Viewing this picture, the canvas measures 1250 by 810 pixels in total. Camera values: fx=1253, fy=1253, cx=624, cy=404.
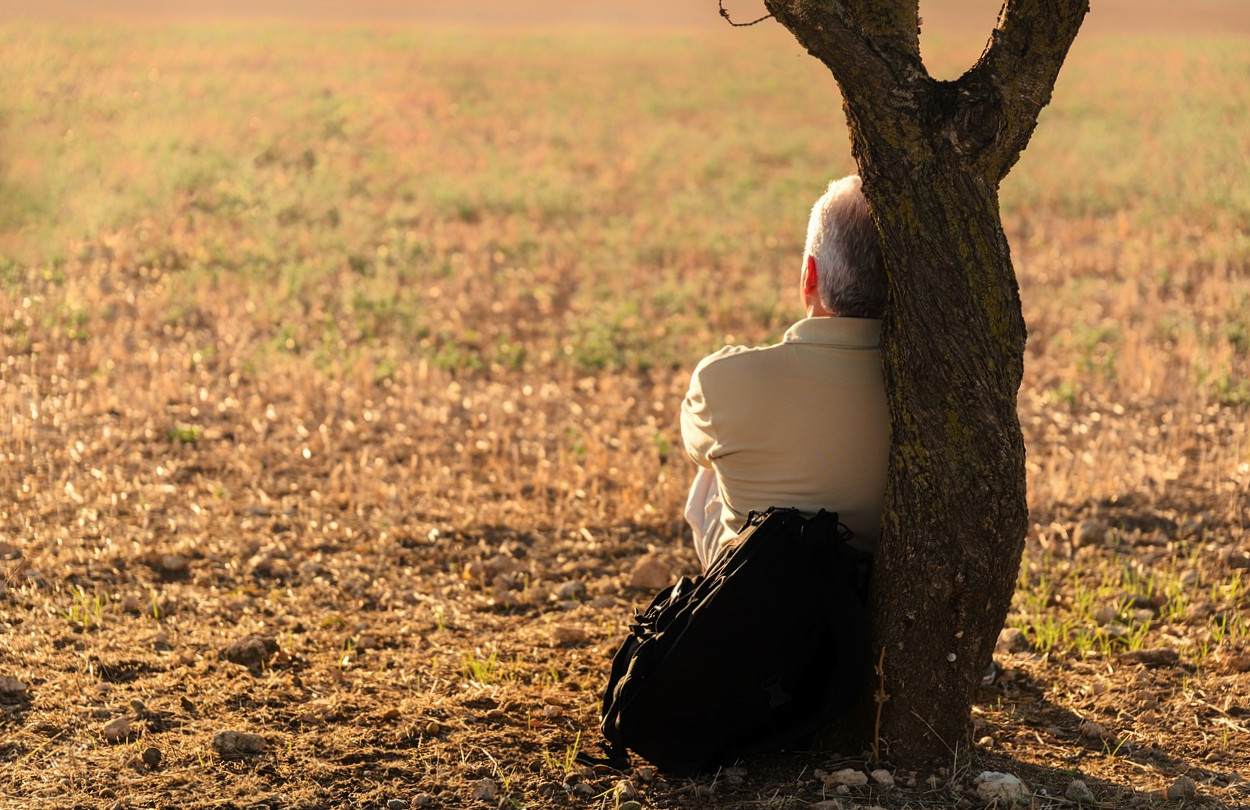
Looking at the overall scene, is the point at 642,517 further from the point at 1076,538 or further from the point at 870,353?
the point at 870,353

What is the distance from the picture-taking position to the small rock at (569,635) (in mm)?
5047

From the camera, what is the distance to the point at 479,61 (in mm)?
27547

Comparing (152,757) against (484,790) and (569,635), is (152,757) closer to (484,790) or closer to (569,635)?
(484,790)

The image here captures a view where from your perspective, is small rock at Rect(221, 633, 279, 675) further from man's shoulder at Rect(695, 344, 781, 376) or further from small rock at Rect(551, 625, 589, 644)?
man's shoulder at Rect(695, 344, 781, 376)

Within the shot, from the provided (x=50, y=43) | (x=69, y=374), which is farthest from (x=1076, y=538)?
(x=50, y=43)

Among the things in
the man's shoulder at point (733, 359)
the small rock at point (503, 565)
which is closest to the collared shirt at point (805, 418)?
the man's shoulder at point (733, 359)

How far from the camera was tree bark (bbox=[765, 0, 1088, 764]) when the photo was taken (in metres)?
3.47

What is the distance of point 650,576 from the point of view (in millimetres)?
5719

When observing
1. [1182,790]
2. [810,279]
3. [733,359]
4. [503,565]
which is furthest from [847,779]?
[503,565]

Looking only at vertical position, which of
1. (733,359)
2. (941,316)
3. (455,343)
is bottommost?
(455,343)

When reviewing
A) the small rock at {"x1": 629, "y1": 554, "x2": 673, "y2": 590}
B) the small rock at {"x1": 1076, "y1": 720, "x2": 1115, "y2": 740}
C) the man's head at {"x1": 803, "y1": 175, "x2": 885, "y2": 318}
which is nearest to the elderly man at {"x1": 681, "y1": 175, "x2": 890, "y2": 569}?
the man's head at {"x1": 803, "y1": 175, "x2": 885, "y2": 318}

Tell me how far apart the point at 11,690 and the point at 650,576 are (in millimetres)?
2658

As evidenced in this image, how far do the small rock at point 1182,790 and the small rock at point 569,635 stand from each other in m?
2.27

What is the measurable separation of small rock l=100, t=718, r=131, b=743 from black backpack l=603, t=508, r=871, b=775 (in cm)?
155
